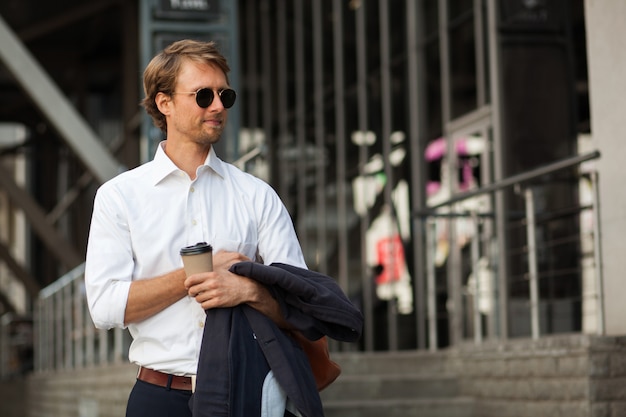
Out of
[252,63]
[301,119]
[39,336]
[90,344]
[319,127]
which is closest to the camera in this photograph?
[90,344]

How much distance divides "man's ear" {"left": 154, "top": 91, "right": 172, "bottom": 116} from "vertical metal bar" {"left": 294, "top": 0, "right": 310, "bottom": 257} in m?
14.9

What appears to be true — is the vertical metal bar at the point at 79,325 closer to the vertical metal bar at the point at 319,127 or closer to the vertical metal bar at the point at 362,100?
the vertical metal bar at the point at 362,100

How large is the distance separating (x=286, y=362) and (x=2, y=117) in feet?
81.2

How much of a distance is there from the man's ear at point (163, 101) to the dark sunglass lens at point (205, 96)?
0.41 ft

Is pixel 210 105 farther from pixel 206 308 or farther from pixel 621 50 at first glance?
pixel 621 50

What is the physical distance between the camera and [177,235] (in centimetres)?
295

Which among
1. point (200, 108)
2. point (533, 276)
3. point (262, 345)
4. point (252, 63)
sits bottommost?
point (262, 345)

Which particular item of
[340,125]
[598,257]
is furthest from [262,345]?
[340,125]

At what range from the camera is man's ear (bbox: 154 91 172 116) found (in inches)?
120

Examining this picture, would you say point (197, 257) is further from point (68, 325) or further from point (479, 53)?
point (68, 325)

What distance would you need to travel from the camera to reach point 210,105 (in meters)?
2.95

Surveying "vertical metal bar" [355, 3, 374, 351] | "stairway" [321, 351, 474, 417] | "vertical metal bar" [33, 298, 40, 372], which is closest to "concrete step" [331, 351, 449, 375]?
"stairway" [321, 351, 474, 417]

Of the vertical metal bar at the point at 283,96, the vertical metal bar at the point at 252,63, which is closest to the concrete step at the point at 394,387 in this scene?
the vertical metal bar at the point at 283,96

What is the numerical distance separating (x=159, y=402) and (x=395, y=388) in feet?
21.5
